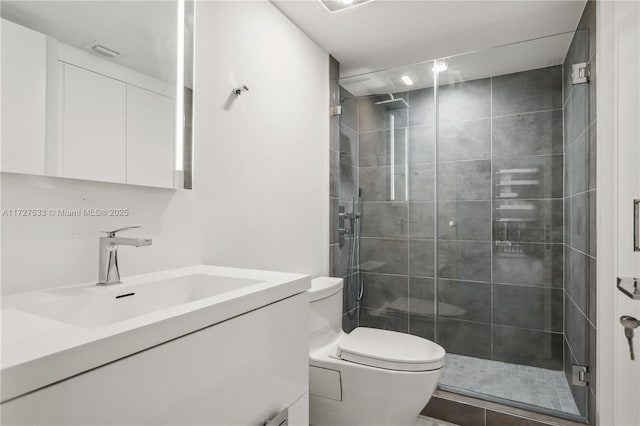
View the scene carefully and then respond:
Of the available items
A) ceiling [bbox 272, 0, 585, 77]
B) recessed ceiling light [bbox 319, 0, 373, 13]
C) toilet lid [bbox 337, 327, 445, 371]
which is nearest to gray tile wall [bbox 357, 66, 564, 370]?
ceiling [bbox 272, 0, 585, 77]

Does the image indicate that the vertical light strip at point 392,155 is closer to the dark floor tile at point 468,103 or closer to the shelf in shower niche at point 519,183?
the dark floor tile at point 468,103

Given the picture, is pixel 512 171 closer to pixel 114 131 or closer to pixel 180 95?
pixel 180 95

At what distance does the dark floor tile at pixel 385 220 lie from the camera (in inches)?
93.0

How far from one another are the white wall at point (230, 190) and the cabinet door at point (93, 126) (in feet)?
0.17

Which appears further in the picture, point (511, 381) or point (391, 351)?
point (511, 381)

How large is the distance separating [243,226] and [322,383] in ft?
2.84

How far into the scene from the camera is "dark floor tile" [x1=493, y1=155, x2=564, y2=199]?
2.18 metres

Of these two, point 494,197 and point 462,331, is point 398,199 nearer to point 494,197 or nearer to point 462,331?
point 494,197

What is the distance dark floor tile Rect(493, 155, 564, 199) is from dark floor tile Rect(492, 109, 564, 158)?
0.14 ft

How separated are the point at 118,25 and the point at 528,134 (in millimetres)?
2208

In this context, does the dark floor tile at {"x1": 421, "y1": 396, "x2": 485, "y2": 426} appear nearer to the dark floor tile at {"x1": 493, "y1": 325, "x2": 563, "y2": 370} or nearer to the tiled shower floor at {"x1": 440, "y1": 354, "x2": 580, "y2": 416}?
the tiled shower floor at {"x1": 440, "y1": 354, "x2": 580, "y2": 416}

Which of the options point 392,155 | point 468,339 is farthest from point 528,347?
point 392,155

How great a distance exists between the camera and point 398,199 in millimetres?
2363

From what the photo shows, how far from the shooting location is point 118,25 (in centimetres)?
115
